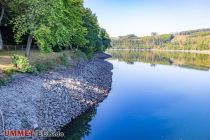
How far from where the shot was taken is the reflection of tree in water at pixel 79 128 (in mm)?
22562

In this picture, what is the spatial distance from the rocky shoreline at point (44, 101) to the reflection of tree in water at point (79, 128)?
0.48m

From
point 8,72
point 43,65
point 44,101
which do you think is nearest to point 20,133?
point 44,101

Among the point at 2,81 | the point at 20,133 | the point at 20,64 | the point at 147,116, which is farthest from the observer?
the point at 147,116

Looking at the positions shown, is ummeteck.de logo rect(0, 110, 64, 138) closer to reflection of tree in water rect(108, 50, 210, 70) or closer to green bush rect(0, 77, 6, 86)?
green bush rect(0, 77, 6, 86)

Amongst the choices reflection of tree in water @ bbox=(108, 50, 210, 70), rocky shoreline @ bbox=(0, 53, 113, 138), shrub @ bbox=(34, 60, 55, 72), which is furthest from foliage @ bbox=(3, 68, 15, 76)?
reflection of tree in water @ bbox=(108, 50, 210, 70)

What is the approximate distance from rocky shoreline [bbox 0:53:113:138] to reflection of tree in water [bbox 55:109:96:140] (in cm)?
48

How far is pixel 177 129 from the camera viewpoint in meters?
25.1

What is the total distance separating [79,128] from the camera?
24375 mm

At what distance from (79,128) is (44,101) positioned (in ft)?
12.4

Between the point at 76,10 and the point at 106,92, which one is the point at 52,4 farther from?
the point at 76,10

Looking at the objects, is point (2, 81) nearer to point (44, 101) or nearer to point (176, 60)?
point (44, 101)

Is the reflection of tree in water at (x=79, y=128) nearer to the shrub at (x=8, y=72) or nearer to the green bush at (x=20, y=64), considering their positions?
the shrub at (x=8, y=72)

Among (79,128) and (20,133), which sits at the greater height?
(20,133)

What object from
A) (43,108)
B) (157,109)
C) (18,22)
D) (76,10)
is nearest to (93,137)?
(43,108)
